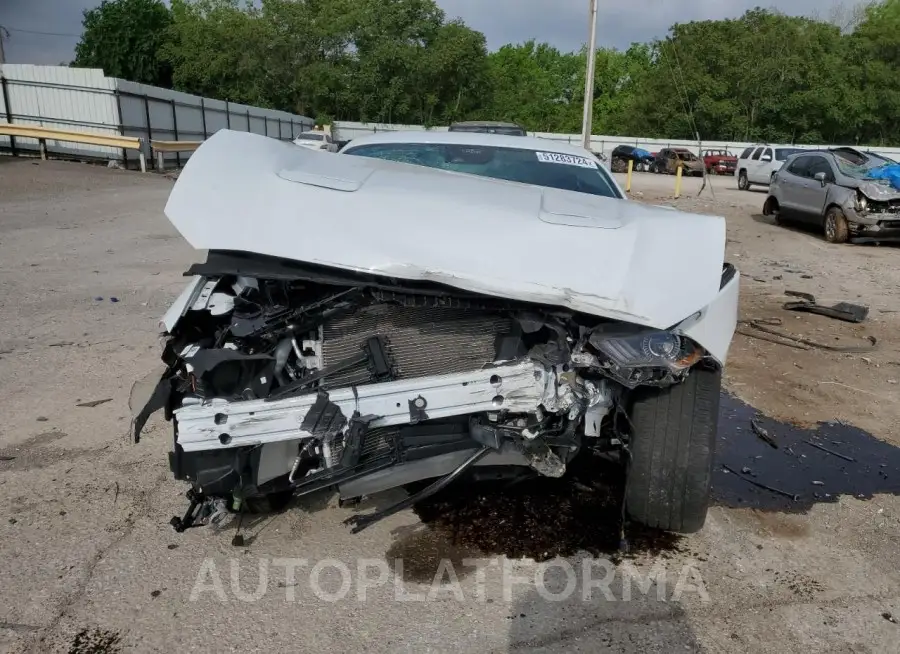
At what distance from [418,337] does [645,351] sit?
85cm

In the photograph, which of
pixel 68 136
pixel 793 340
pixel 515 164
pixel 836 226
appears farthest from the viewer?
pixel 68 136

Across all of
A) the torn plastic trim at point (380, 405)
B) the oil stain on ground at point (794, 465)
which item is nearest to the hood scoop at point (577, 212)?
the torn plastic trim at point (380, 405)

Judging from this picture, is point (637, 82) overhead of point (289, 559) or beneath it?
overhead

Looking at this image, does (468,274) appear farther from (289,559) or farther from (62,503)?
(62,503)

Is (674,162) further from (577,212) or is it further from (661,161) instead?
(577,212)

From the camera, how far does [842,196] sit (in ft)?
38.8

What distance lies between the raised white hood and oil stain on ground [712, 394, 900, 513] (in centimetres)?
153

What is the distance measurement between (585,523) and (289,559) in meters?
1.30

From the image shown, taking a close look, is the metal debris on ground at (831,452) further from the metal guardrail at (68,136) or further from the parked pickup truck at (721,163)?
the parked pickup truck at (721,163)

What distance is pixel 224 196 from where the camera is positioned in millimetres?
2486

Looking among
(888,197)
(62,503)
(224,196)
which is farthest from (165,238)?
(888,197)

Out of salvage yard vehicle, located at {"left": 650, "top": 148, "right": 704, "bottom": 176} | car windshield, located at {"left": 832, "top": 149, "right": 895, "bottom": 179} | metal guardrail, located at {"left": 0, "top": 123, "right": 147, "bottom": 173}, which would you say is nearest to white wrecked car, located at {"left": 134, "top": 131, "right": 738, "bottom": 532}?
car windshield, located at {"left": 832, "top": 149, "right": 895, "bottom": 179}

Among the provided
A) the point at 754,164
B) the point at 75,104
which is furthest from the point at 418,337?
the point at 754,164

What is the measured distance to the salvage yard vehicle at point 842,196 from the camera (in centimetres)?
1132
